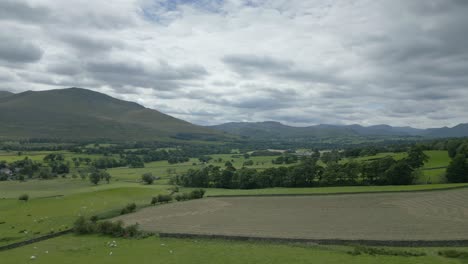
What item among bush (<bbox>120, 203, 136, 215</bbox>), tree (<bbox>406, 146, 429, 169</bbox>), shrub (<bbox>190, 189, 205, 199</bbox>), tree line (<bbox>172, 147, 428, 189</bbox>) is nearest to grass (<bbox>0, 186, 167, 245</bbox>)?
bush (<bbox>120, 203, 136, 215</bbox>)

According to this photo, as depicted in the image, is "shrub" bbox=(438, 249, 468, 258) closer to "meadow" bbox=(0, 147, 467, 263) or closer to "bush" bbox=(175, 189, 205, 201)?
"meadow" bbox=(0, 147, 467, 263)

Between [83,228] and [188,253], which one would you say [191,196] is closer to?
[83,228]

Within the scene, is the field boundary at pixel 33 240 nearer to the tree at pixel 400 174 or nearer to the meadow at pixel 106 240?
the meadow at pixel 106 240

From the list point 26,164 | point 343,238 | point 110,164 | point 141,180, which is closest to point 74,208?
point 141,180

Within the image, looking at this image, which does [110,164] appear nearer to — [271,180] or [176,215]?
[271,180]

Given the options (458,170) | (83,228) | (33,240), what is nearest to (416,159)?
(458,170)

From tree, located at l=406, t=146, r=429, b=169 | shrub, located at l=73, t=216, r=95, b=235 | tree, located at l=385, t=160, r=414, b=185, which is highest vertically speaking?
tree, located at l=406, t=146, r=429, b=169
